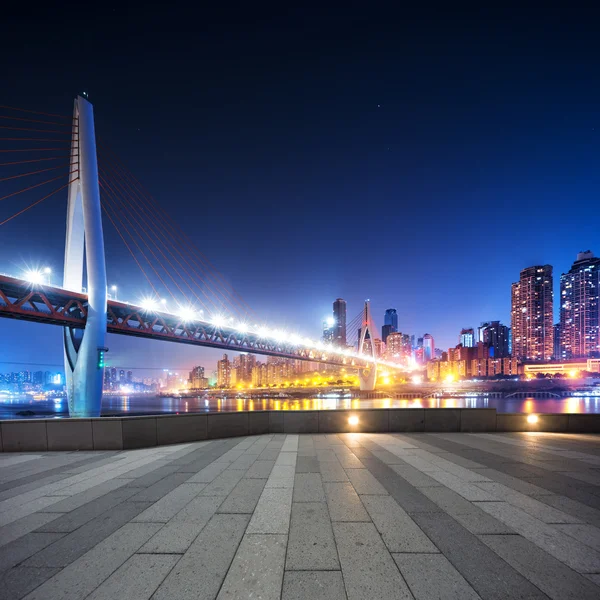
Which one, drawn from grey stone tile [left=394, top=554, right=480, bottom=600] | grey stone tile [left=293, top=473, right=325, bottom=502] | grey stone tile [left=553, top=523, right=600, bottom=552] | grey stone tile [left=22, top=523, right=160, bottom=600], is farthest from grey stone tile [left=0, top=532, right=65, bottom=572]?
grey stone tile [left=553, top=523, right=600, bottom=552]

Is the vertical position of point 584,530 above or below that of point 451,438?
above

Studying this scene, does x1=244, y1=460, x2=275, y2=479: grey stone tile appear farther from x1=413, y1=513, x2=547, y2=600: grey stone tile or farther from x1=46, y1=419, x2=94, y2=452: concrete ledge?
x1=46, y1=419, x2=94, y2=452: concrete ledge

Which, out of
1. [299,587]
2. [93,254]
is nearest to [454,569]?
[299,587]

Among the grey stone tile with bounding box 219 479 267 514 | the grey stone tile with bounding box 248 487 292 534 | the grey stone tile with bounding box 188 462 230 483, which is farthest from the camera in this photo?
the grey stone tile with bounding box 188 462 230 483

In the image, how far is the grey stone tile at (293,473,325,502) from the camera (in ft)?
20.3

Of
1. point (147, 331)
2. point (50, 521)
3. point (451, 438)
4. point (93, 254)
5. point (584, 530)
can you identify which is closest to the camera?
point (584, 530)

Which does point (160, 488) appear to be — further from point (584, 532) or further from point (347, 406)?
point (347, 406)

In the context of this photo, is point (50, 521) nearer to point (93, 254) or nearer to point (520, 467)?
point (520, 467)

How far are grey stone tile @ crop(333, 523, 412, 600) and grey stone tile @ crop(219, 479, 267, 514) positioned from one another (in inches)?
65.7

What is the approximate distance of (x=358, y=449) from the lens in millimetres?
10125

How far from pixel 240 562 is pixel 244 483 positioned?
294 cm

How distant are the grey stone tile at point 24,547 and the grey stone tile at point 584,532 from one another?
23.7 ft

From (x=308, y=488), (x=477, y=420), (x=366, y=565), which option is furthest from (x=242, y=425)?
(x=477, y=420)

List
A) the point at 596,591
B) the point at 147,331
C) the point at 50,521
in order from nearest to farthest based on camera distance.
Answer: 1. the point at 596,591
2. the point at 50,521
3. the point at 147,331
